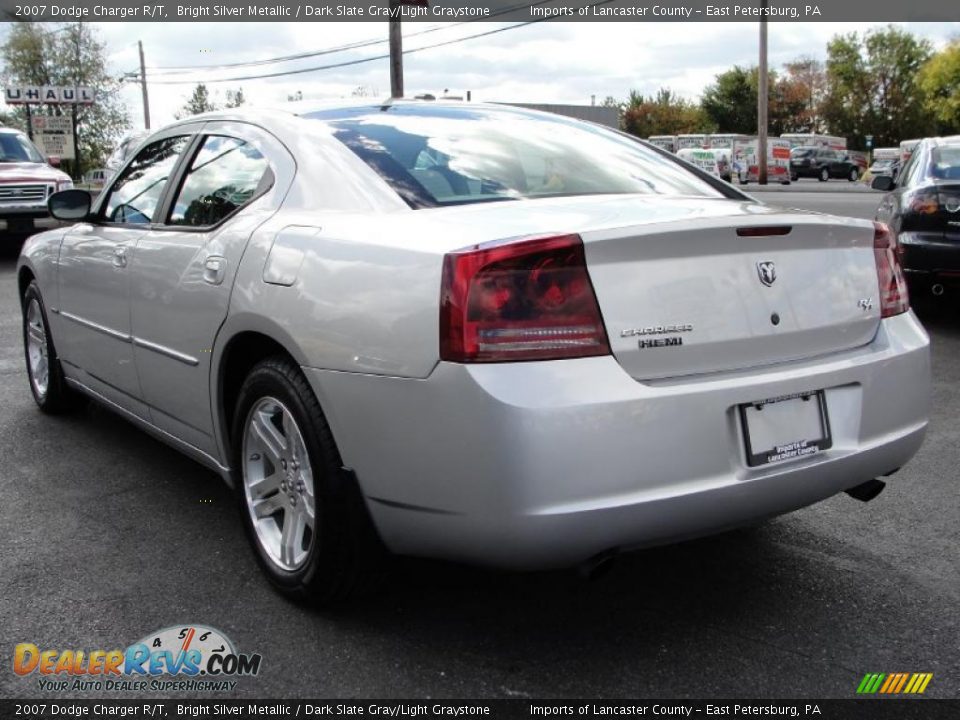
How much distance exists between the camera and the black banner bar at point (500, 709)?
2412 mm

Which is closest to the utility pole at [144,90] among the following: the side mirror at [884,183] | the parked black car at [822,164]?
the parked black car at [822,164]

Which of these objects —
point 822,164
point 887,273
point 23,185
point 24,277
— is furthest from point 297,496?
point 822,164

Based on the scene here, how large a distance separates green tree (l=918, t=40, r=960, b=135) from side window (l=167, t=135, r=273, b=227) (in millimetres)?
78737

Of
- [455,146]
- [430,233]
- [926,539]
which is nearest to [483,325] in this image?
[430,233]

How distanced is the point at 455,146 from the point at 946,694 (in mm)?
2133

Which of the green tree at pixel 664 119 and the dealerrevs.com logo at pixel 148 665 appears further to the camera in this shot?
the green tree at pixel 664 119

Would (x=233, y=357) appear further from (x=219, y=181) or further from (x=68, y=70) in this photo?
(x=68, y=70)

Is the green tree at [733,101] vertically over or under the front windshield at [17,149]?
over

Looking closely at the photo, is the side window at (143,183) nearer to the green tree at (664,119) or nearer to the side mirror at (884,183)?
the side mirror at (884,183)

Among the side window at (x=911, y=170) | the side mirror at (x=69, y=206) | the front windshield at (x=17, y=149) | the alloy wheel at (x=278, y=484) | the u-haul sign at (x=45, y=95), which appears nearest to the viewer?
the alloy wheel at (x=278, y=484)

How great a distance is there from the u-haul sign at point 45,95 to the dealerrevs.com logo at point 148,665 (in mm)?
38162

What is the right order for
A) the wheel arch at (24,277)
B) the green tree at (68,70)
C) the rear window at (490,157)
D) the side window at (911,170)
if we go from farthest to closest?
the green tree at (68,70) → the side window at (911,170) → the wheel arch at (24,277) → the rear window at (490,157)

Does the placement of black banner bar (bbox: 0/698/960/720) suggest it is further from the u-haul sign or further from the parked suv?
the u-haul sign

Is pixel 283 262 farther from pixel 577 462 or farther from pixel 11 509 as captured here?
pixel 11 509
